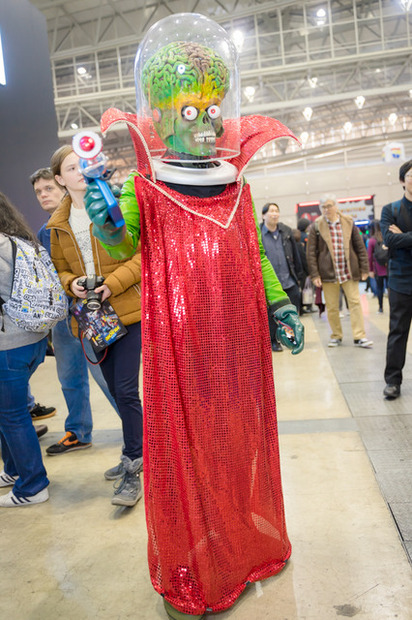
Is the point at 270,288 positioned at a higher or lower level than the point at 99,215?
lower

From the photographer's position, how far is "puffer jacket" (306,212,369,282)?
5438 mm

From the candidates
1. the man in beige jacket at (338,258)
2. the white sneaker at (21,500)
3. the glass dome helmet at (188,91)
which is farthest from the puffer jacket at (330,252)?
the glass dome helmet at (188,91)

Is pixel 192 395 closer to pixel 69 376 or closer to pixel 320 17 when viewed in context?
pixel 69 376

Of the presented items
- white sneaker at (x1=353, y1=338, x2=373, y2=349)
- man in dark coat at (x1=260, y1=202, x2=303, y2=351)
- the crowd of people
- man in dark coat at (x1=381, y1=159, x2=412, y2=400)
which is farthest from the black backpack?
the crowd of people

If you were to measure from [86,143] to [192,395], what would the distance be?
2.41 feet

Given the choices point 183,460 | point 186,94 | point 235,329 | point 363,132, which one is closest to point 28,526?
point 183,460

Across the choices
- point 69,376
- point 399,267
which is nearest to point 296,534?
point 69,376

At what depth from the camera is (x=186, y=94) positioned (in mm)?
1471

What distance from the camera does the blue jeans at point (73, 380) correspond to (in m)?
3.10

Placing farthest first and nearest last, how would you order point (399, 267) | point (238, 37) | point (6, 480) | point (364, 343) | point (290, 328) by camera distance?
1. point (238, 37)
2. point (364, 343)
3. point (399, 267)
4. point (6, 480)
5. point (290, 328)

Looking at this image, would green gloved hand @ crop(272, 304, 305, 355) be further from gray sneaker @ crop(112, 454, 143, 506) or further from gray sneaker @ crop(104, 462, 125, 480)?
gray sneaker @ crop(104, 462, 125, 480)

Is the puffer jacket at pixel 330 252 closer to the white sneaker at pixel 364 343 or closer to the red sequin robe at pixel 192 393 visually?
the white sneaker at pixel 364 343

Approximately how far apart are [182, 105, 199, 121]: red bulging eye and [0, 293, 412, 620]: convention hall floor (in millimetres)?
1460

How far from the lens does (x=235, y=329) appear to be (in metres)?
1.59
